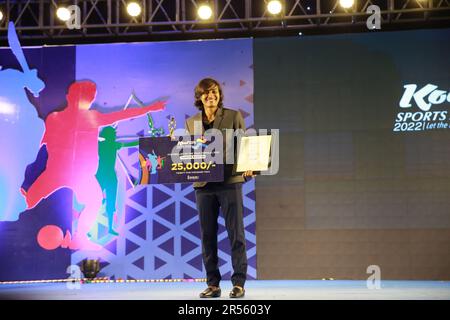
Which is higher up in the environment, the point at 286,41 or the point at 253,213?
the point at 286,41

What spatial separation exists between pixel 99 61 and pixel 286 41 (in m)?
2.31

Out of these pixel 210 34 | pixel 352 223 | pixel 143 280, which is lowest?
pixel 143 280

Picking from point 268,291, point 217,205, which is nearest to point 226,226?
point 217,205

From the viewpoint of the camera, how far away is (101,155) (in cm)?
766

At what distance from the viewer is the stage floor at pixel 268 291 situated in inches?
189

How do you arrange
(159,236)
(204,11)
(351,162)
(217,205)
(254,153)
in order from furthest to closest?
(159,236), (351,162), (204,11), (217,205), (254,153)

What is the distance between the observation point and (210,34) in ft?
25.8

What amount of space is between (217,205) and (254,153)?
0.51m

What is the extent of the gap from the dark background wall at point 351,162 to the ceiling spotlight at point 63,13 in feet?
7.48

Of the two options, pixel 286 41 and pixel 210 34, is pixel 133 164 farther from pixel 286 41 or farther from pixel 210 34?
pixel 286 41

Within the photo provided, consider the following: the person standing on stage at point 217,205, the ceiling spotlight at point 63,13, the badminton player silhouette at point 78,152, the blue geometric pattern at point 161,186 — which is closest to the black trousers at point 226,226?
the person standing on stage at point 217,205

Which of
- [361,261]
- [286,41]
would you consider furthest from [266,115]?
[361,261]

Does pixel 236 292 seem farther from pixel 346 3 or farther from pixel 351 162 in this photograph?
pixel 346 3

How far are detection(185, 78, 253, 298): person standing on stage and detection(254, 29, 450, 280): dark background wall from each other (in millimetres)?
2976
